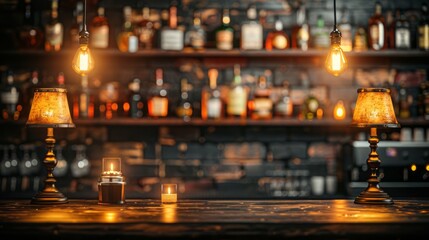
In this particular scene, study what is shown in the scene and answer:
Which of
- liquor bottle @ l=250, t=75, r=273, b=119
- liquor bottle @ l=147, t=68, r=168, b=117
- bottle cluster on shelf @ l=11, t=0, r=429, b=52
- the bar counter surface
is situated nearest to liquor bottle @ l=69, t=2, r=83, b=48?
bottle cluster on shelf @ l=11, t=0, r=429, b=52

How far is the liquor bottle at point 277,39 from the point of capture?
4430mm

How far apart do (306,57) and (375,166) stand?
1.76 metres

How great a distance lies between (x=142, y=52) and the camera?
429 centimetres

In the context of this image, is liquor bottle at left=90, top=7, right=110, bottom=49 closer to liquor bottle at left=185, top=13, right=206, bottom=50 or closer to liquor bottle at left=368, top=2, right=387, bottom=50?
liquor bottle at left=185, top=13, right=206, bottom=50

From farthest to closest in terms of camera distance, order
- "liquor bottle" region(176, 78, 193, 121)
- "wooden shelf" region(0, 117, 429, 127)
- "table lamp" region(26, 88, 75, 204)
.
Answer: "liquor bottle" region(176, 78, 193, 121)
"wooden shelf" region(0, 117, 429, 127)
"table lamp" region(26, 88, 75, 204)

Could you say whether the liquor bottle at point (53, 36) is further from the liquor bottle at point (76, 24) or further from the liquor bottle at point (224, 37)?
the liquor bottle at point (224, 37)

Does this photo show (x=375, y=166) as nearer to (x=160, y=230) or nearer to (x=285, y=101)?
(x=160, y=230)

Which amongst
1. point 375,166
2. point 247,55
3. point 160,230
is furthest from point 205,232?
point 247,55

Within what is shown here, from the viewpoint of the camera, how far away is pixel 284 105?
441cm

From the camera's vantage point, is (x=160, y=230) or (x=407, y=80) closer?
(x=160, y=230)

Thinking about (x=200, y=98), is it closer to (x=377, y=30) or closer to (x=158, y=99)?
(x=158, y=99)

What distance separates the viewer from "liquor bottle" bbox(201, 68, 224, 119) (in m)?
4.38

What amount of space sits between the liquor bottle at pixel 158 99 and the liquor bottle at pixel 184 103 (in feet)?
0.31

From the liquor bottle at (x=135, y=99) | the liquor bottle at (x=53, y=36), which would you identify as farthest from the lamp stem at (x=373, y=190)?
the liquor bottle at (x=53, y=36)
